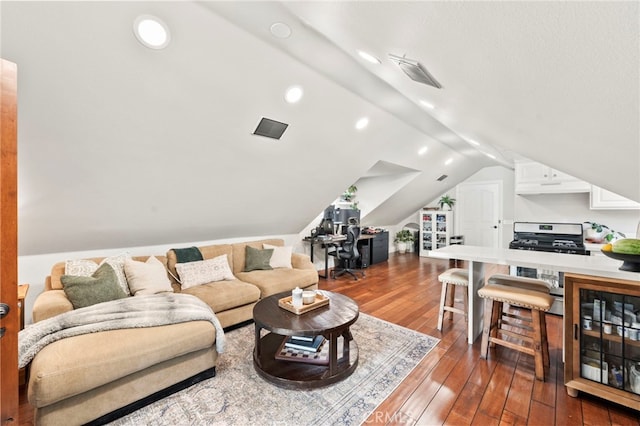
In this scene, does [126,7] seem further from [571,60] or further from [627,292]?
[627,292]

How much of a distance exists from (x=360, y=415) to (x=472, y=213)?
6589 millimetres

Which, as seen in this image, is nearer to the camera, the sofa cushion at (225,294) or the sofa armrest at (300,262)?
the sofa cushion at (225,294)

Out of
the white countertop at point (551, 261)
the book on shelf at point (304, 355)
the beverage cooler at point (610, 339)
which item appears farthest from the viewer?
the book on shelf at point (304, 355)

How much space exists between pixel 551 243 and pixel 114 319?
542 cm

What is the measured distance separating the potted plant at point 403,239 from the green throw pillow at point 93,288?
673cm

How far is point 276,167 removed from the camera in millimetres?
3365

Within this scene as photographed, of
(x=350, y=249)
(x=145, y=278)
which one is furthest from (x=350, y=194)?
(x=145, y=278)

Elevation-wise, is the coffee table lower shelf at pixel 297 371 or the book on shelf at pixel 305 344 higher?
the book on shelf at pixel 305 344

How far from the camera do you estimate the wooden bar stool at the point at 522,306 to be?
2.11 meters

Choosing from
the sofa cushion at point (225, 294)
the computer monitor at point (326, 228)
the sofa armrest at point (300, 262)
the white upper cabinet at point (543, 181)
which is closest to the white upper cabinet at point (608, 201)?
the white upper cabinet at point (543, 181)

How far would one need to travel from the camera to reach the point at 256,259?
3.81 meters

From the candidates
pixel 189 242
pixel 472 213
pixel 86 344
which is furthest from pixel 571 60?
pixel 472 213

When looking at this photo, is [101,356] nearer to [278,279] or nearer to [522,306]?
[278,279]

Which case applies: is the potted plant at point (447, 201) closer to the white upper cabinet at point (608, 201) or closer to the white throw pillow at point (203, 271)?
the white upper cabinet at point (608, 201)
